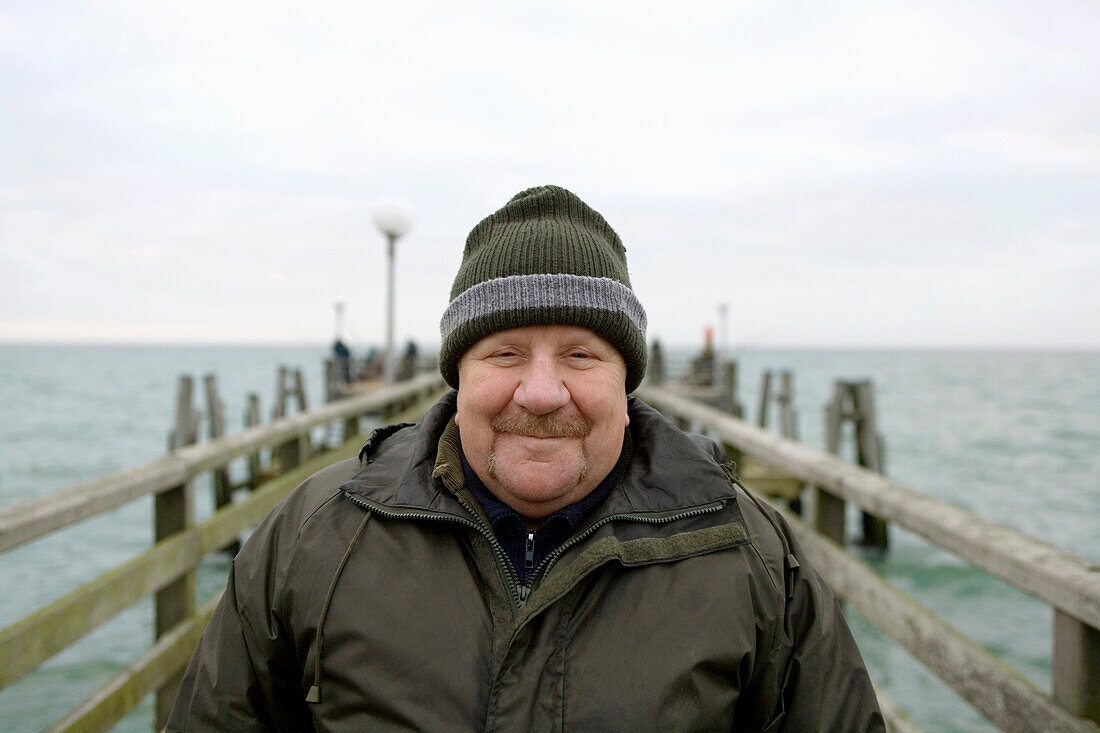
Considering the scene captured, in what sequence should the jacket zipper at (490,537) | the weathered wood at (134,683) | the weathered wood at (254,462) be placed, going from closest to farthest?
the jacket zipper at (490,537), the weathered wood at (134,683), the weathered wood at (254,462)

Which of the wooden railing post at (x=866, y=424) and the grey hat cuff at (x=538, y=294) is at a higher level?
the grey hat cuff at (x=538, y=294)

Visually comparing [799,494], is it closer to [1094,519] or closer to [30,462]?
[1094,519]

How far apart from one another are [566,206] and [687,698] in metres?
1.19

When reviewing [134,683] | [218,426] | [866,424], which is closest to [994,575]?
[134,683]

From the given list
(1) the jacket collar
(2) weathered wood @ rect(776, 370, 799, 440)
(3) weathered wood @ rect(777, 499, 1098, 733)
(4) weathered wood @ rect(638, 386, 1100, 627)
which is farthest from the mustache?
(2) weathered wood @ rect(776, 370, 799, 440)

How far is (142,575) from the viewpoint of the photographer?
2.95 m

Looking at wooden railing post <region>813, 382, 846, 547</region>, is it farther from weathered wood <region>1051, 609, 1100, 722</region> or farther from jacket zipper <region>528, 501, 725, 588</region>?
jacket zipper <region>528, 501, 725, 588</region>

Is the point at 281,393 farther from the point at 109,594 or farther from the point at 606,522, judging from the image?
the point at 606,522

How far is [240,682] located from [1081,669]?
1.88 m

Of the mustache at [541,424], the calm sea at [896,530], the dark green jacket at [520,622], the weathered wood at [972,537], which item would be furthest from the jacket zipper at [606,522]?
the calm sea at [896,530]

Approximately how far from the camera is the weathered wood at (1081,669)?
1.63 m

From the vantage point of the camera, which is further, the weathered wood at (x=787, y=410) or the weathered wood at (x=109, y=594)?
the weathered wood at (x=787, y=410)

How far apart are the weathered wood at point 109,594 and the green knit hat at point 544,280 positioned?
1.56 metres

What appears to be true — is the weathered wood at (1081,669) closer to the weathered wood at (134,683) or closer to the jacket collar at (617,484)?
the jacket collar at (617,484)
